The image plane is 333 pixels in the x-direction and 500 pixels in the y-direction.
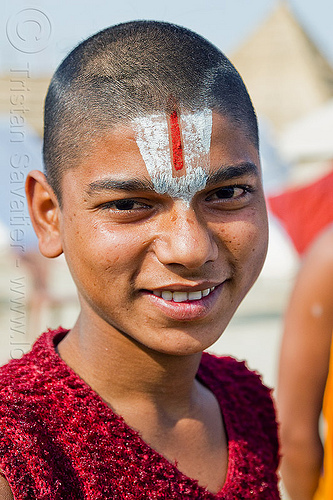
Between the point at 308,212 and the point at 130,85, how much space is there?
665cm

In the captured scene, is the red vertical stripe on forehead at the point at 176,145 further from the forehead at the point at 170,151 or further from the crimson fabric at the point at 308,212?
the crimson fabric at the point at 308,212

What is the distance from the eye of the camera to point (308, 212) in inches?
311

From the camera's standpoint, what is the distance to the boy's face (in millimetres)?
1458

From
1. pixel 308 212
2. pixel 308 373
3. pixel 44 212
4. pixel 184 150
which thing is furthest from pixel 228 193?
pixel 308 212

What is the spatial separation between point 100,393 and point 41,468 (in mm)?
342

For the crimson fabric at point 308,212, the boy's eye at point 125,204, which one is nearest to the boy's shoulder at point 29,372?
the boy's eye at point 125,204

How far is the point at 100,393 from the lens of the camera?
1.65 m

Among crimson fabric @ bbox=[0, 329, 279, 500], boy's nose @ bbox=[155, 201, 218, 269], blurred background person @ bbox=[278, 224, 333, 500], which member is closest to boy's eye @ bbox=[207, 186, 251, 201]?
boy's nose @ bbox=[155, 201, 218, 269]

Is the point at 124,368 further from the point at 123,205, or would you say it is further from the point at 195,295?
the point at 123,205

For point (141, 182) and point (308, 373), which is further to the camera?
point (308, 373)

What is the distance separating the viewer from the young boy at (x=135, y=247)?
1455 mm

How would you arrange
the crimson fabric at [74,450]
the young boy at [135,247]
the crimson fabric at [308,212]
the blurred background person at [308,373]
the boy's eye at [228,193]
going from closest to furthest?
the crimson fabric at [74,450], the young boy at [135,247], the boy's eye at [228,193], the blurred background person at [308,373], the crimson fabric at [308,212]

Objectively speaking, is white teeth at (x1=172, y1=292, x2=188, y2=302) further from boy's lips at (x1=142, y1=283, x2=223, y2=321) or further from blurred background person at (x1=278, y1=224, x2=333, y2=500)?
blurred background person at (x1=278, y1=224, x2=333, y2=500)

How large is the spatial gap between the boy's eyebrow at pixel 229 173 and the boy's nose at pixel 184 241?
0.10 meters
